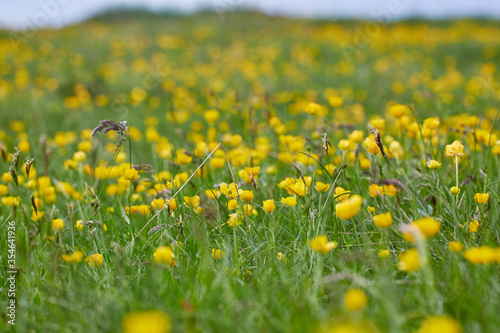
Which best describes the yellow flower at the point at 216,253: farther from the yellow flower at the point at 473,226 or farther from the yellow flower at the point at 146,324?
the yellow flower at the point at 473,226

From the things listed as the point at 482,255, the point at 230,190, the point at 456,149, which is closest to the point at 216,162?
the point at 230,190

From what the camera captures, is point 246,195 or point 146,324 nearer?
point 146,324

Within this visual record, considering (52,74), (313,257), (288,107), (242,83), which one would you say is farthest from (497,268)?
(52,74)

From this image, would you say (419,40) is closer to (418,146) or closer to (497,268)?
(418,146)

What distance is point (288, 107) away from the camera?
505 centimetres

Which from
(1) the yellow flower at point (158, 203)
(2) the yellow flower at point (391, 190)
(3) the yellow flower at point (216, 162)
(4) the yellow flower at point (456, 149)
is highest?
(4) the yellow flower at point (456, 149)

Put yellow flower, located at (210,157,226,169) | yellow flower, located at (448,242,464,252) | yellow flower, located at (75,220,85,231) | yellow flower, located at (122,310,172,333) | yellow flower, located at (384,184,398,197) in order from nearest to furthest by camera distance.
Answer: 1. yellow flower, located at (122,310,172,333)
2. yellow flower, located at (448,242,464,252)
3. yellow flower, located at (384,184,398,197)
4. yellow flower, located at (75,220,85,231)
5. yellow flower, located at (210,157,226,169)

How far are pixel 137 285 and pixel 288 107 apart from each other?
13.2ft

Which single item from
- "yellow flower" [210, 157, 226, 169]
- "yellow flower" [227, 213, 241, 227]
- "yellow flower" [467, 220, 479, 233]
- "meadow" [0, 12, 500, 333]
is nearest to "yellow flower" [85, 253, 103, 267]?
"meadow" [0, 12, 500, 333]

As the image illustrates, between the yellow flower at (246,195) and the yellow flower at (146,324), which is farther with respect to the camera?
the yellow flower at (246,195)

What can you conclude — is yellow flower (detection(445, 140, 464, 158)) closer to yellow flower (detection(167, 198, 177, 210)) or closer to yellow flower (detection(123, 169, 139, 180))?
yellow flower (detection(167, 198, 177, 210))

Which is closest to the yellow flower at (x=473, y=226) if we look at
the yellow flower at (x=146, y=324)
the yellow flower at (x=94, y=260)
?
the yellow flower at (x=146, y=324)

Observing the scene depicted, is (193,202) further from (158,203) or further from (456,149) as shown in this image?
(456,149)

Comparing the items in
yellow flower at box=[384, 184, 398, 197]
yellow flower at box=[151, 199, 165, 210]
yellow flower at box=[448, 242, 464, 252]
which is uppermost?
yellow flower at box=[384, 184, 398, 197]
